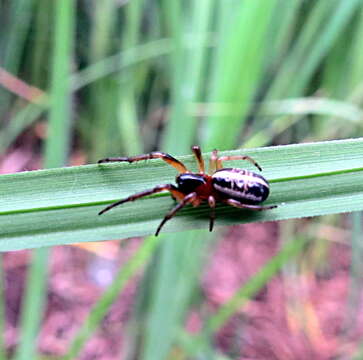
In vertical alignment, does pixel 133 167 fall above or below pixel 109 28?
below

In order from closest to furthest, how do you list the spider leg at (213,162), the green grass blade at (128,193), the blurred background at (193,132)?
the green grass blade at (128,193) → the spider leg at (213,162) → the blurred background at (193,132)

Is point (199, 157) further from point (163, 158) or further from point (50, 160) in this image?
point (50, 160)

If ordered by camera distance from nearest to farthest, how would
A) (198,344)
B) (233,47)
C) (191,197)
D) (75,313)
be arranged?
(191,197), (233,47), (198,344), (75,313)

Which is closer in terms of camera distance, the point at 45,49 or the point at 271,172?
the point at 271,172

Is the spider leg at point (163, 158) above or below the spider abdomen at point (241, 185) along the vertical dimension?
above

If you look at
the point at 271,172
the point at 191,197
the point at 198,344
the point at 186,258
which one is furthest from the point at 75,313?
the point at 271,172

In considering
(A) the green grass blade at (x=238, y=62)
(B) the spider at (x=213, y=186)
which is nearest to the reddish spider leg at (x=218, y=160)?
(B) the spider at (x=213, y=186)

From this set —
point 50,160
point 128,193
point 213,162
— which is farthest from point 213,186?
point 50,160

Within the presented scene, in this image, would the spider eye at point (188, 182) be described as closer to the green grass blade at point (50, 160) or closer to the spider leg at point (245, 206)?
the spider leg at point (245, 206)

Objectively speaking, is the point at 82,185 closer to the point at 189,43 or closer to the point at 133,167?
the point at 133,167
